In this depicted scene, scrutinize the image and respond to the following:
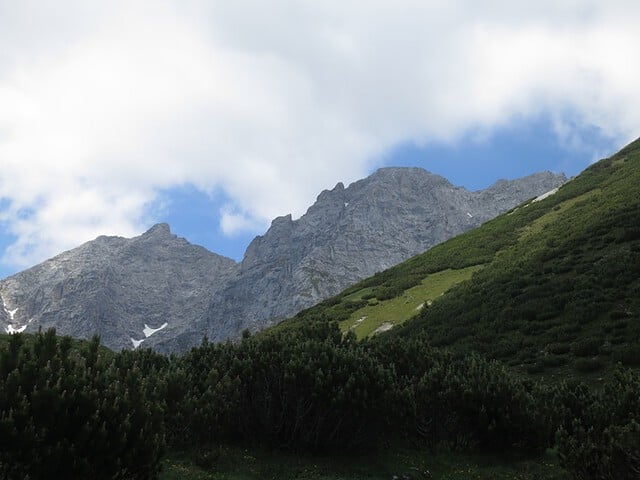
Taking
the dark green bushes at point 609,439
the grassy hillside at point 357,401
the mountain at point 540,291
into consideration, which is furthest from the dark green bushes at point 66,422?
the mountain at point 540,291

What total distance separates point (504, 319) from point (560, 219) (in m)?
19.4

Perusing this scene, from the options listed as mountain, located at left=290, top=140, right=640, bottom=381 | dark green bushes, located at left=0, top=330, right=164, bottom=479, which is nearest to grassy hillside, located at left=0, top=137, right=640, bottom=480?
dark green bushes, located at left=0, top=330, right=164, bottom=479

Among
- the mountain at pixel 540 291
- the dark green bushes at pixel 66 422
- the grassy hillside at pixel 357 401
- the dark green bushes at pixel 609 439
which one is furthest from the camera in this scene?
the mountain at pixel 540 291

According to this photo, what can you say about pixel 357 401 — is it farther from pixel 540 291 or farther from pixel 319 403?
pixel 540 291

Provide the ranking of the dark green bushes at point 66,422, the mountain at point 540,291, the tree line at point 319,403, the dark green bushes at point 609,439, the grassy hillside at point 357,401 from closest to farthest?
the dark green bushes at point 66,422
the grassy hillside at point 357,401
the dark green bushes at point 609,439
the tree line at point 319,403
the mountain at point 540,291

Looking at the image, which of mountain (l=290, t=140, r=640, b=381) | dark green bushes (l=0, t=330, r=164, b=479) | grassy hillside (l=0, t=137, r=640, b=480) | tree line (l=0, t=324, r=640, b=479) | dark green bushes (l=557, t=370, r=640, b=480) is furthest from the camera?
mountain (l=290, t=140, r=640, b=381)

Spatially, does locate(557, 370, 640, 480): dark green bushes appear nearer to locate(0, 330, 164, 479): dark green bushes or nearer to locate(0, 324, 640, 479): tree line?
locate(0, 324, 640, 479): tree line

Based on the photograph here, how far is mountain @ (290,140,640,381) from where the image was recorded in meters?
23.0

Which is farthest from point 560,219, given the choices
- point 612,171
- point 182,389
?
point 182,389

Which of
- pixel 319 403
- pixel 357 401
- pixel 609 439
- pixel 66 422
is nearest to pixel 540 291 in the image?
pixel 357 401

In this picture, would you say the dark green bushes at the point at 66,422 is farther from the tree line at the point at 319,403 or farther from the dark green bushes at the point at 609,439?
the dark green bushes at the point at 609,439

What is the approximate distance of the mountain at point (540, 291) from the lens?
23047 millimetres

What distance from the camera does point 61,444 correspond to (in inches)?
351

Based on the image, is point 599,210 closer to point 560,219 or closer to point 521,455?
point 560,219
